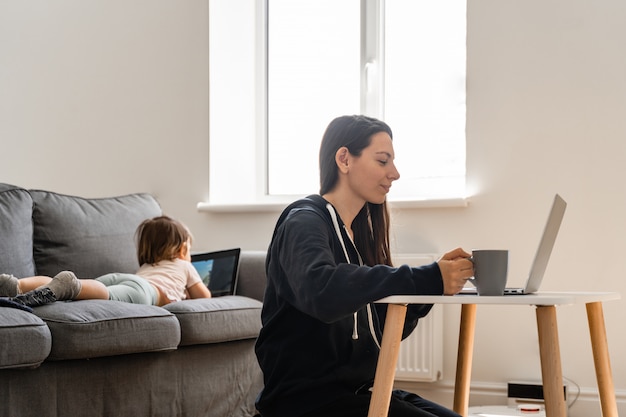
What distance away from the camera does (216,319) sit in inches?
109

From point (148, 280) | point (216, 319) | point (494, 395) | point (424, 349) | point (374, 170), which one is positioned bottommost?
point (494, 395)

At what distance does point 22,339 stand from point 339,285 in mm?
1047

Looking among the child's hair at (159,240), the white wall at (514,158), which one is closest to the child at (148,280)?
the child's hair at (159,240)

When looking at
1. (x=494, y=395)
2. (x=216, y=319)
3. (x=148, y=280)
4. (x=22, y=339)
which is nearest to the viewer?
(x=22, y=339)

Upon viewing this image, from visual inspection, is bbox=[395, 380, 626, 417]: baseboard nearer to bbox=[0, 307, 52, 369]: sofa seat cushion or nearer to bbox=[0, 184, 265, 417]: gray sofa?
bbox=[0, 184, 265, 417]: gray sofa

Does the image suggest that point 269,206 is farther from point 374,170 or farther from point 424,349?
point 374,170

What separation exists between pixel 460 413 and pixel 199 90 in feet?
8.12

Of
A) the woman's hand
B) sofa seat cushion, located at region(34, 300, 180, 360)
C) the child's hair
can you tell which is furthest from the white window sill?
the woman's hand

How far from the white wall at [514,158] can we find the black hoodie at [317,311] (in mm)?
1645

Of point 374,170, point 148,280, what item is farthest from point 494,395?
point 374,170

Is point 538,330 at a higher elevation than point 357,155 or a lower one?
lower

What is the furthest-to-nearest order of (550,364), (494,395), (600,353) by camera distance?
(494,395) → (600,353) → (550,364)

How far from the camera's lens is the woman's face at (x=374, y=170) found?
68.9 inches

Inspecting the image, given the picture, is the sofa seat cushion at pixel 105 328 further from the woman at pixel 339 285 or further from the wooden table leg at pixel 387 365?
the wooden table leg at pixel 387 365
